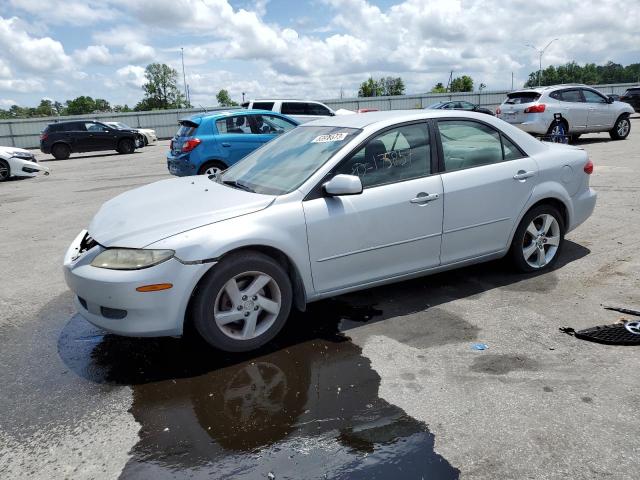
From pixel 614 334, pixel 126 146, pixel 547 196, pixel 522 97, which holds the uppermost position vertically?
pixel 522 97

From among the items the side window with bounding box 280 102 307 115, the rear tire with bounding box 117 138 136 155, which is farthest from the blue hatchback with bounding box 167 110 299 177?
the rear tire with bounding box 117 138 136 155

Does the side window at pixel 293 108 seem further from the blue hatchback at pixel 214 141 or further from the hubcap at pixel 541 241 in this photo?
the hubcap at pixel 541 241

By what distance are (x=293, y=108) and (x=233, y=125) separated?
717cm

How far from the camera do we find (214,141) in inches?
418

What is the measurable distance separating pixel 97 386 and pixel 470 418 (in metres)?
2.32

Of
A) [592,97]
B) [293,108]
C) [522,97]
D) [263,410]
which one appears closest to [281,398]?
[263,410]

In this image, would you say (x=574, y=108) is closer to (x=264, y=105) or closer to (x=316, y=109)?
(x=316, y=109)

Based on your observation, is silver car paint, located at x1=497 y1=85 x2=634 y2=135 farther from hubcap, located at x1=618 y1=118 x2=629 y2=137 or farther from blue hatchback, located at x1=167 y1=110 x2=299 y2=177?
blue hatchback, located at x1=167 y1=110 x2=299 y2=177

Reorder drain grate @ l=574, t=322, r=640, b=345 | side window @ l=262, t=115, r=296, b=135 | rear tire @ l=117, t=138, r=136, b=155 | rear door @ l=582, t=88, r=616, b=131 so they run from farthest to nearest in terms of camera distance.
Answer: rear tire @ l=117, t=138, r=136, b=155
rear door @ l=582, t=88, r=616, b=131
side window @ l=262, t=115, r=296, b=135
drain grate @ l=574, t=322, r=640, b=345

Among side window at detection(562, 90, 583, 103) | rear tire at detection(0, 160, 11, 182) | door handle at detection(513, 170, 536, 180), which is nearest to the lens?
door handle at detection(513, 170, 536, 180)

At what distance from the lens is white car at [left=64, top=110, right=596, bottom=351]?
11.6ft

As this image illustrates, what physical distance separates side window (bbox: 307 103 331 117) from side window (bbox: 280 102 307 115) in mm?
196

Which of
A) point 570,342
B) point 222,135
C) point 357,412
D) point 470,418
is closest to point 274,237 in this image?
point 357,412

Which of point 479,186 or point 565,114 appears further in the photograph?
point 565,114
